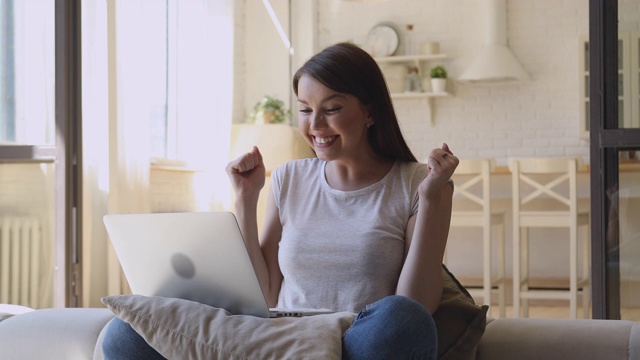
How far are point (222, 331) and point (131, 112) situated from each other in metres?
4.01

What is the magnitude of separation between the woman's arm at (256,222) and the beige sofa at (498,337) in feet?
1.13

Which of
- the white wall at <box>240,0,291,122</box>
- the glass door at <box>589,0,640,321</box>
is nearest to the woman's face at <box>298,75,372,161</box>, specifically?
the glass door at <box>589,0,640,321</box>

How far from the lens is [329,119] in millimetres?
1859

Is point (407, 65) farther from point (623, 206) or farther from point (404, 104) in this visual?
point (623, 206)

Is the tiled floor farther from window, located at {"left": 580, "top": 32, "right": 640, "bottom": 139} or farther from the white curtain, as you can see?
window, located at {"left": 580, "top": 32, "right": 640, "bottom": 139}

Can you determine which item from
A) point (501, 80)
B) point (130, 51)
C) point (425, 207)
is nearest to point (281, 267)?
point (425, 207)

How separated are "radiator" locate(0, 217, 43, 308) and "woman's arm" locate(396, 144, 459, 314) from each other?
2627 millimetres

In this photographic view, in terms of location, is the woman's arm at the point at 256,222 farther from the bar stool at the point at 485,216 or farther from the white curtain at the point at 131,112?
the bar stool at the point at 485,216

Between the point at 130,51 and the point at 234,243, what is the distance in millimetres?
4038

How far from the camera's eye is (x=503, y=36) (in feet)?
22.8

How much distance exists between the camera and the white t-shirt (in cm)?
179

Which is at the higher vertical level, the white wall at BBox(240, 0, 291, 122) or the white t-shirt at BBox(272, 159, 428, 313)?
the white wall at BBox(240, 0, 291, 122)

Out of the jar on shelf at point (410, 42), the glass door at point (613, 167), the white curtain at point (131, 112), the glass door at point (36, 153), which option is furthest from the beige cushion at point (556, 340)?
the jar on shelf at point (410, 42)

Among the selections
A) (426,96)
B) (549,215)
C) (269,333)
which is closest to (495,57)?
(426,96)
